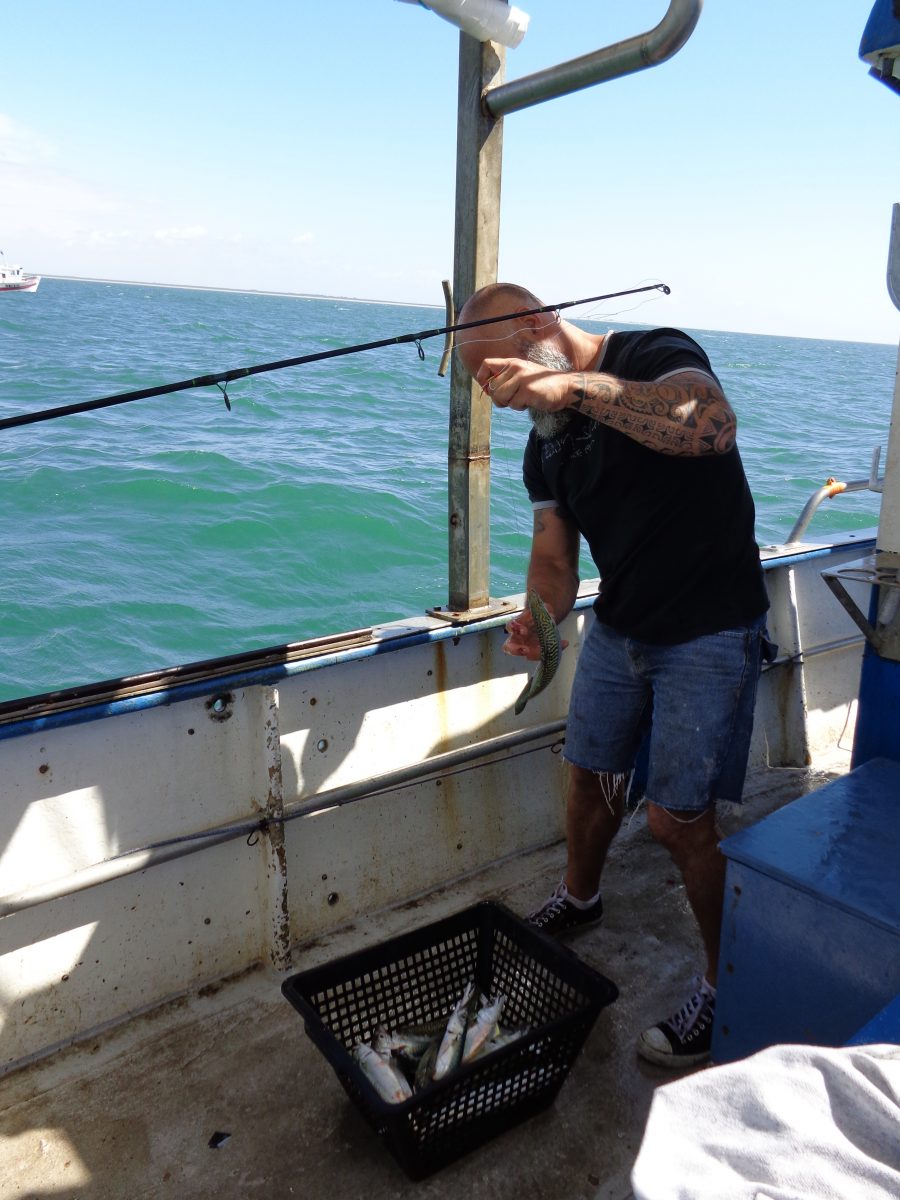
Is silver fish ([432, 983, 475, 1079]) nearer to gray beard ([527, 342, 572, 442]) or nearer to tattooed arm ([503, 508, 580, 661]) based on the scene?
tattooed arm ([503, 508, 580, 661])

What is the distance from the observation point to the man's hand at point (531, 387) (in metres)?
2.08

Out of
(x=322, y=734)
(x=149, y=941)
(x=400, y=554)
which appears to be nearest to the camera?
(x=149, y=941)

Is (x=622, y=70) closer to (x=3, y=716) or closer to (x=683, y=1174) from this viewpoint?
(x=3, y=716)

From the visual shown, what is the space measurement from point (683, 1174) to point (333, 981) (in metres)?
1.48

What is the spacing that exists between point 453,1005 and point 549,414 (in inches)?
64.8

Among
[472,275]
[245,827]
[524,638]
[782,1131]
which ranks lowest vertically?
[245,827]

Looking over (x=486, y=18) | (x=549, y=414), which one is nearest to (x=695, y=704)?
(x=549, y=414)

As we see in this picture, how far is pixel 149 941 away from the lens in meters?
2.70

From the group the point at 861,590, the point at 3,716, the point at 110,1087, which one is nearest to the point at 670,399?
the point at 3,716

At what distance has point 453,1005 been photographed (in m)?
2.69

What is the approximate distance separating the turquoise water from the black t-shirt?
265 centimetres

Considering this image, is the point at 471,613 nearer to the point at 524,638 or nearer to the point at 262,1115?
the point at 524,638

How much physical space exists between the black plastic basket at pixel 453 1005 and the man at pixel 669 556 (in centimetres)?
32

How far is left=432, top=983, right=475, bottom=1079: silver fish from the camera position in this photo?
2.29 metres
